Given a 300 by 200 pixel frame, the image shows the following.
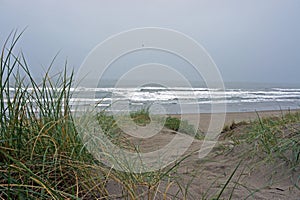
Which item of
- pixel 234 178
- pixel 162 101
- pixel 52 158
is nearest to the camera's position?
pixel 52 158

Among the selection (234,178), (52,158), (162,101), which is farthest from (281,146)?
(162,101)

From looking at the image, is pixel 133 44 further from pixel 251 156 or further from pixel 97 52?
pixel 251 156

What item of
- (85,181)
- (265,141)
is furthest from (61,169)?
(265,141)

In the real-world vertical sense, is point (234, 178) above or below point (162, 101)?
below

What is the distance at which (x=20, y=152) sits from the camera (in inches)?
64.9

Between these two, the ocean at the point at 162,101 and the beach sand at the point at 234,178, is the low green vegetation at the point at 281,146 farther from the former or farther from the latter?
the ocean at the point at 162,101

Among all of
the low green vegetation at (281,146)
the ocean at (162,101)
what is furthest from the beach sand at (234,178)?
the ocean at (162,101)

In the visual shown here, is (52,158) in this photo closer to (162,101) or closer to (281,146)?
(281,146)

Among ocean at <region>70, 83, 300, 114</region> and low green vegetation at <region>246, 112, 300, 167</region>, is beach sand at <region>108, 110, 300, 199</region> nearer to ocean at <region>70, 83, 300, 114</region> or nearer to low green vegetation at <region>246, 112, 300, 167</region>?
low green vegetation at <region>246, 112, 300, 167</region>

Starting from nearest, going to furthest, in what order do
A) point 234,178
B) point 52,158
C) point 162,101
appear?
1. point 52,158
2. point 234,178
3. point 162,101

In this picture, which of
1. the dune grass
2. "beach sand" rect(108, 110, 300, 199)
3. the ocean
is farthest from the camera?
the ocean

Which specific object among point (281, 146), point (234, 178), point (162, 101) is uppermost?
point (162, 101)

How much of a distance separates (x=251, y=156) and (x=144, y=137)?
195 centimetres

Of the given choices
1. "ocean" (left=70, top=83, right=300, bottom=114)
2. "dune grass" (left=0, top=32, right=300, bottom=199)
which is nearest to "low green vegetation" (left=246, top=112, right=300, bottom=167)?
"dune grass" (left=0, top=32, right=300, bottom=199)
